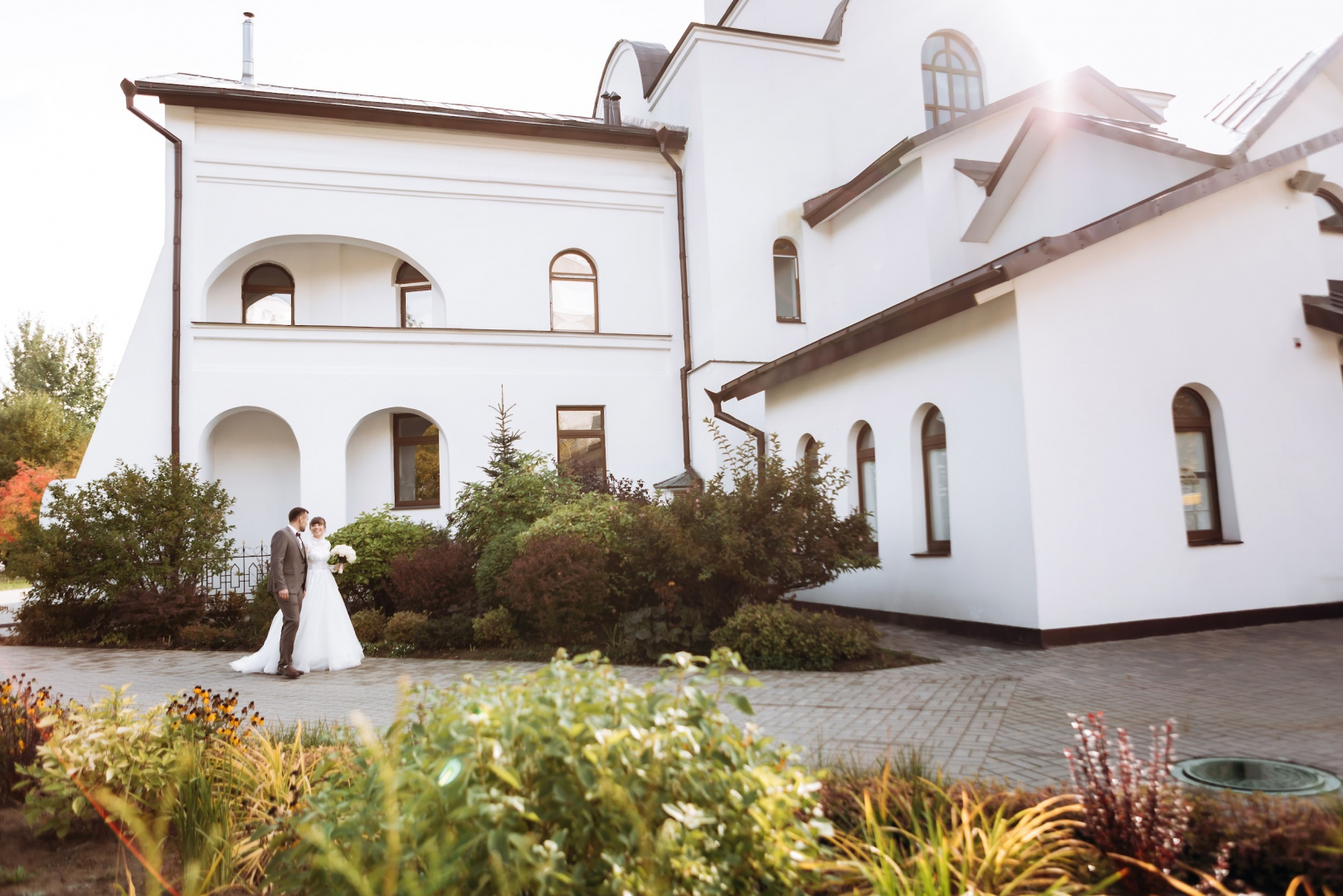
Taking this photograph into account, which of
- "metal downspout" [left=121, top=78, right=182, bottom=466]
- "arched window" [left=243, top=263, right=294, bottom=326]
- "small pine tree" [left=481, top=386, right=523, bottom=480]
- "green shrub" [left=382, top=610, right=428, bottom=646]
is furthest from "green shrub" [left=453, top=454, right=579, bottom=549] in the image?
"arched window" [left=243, top=263, right=294, bottom=326]

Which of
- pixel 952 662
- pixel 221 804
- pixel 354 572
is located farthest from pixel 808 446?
pixel 221 804

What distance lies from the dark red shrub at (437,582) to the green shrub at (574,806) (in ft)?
32.0

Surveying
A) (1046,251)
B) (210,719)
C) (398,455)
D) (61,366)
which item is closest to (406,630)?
(210,719)

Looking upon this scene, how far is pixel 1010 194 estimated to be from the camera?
45.6ft

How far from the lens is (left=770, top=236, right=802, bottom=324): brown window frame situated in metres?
19.0

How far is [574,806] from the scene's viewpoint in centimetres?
234

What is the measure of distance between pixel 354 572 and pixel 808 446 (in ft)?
24.8

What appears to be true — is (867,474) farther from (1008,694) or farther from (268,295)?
(268,295)

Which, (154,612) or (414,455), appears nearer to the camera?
(154,612)

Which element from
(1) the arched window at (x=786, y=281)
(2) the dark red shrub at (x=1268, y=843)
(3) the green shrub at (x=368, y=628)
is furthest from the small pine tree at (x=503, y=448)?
(2) the dark red shrub at (x=1268, y=843)

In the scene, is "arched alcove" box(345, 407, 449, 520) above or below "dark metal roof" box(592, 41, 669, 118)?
below

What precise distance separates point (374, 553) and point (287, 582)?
4.01 meters

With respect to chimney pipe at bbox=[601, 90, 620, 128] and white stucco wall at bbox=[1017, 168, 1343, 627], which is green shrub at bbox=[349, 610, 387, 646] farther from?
chimney pipe at bbox=[601, 90, 620, 128]

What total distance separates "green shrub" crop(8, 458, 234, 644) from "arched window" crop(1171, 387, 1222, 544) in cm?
1351
